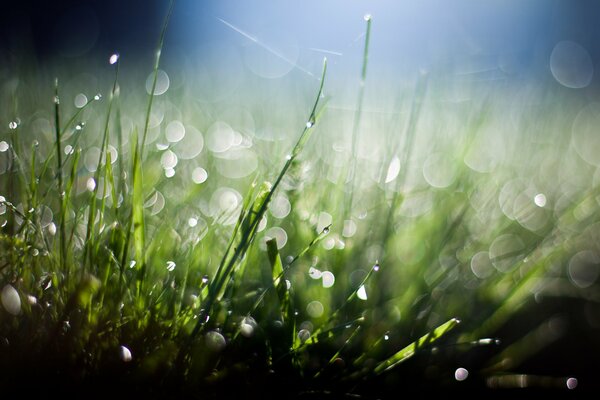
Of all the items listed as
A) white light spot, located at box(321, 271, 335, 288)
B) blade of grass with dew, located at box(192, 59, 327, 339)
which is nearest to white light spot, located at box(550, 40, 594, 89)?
white light spot, located at box(321, 271, 335, 288)

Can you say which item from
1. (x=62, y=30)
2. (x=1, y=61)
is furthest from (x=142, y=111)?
(x=62, y=30)

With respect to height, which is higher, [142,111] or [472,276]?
[142,111]

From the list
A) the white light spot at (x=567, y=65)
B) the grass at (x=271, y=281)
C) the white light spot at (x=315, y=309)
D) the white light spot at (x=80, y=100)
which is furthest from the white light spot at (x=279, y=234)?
the white light spot at (x=567, y=65)

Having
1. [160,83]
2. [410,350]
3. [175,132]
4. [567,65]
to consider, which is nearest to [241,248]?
[410,350]

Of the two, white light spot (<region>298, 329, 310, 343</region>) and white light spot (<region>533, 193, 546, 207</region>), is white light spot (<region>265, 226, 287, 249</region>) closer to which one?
white light spot (<region>298, 329, 310, 343</region>)

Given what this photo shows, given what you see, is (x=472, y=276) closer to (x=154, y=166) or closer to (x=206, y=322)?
(x=206, y=322)

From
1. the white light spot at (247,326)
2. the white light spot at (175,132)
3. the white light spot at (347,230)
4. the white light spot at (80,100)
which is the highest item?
the white light spot at (80,100)

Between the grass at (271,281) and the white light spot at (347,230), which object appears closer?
the grass at (271,281)

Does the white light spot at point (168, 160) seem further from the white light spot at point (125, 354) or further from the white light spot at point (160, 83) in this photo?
the white light spot at point (160, 83)
